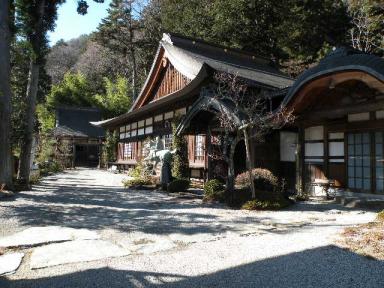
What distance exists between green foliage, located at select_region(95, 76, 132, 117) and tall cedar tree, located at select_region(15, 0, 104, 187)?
2499 cm

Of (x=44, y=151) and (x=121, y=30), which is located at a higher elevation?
(x=121, y=30)

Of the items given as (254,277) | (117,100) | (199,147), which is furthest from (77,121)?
(254,277)

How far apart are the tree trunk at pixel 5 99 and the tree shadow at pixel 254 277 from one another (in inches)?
316

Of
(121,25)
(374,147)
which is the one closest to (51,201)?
(374,147)

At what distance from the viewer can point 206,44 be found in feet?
66.3

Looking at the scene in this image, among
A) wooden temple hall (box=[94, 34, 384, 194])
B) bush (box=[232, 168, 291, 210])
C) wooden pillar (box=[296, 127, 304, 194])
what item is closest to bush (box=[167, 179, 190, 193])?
wooden temple hall (box=[94, 34, 384, 194])

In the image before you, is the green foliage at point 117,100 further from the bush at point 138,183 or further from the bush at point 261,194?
the bush at point 261,194

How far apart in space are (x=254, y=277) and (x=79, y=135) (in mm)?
32013

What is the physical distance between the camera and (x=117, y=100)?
39188mm

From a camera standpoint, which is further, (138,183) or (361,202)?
(138,183)

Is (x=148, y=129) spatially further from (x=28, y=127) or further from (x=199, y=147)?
(x=28, y=127)

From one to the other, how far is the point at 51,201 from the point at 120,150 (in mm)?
16973

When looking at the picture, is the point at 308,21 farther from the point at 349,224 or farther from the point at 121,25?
the point at 349,224

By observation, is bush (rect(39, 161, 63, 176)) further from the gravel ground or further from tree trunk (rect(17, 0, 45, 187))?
the gravel ground
